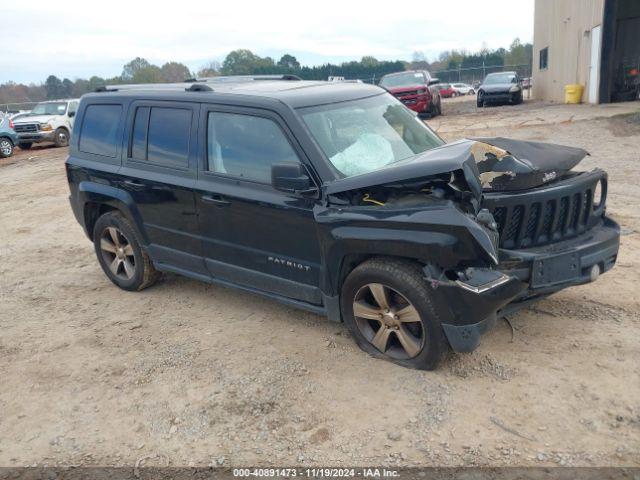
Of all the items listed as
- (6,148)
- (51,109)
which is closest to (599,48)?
(51,109)

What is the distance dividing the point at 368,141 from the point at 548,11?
86.8 ft

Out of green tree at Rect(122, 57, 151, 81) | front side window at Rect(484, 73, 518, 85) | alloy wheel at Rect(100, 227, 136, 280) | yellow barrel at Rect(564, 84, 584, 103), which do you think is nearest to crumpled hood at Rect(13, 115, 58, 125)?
alloy wheel at Rect(100, 227, 136, 280)

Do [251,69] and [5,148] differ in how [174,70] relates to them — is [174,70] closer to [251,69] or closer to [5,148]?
[251,69]

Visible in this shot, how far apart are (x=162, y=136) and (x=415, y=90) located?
15.3 m

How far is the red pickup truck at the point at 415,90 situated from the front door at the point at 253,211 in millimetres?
14714

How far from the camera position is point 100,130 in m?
5.33

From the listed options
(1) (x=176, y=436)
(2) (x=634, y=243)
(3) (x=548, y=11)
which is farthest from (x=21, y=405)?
(3) (x=548, y=11)

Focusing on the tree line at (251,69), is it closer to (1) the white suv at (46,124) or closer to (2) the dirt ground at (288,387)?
(1) the white suv at (46,124)

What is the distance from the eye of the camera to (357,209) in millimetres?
3631

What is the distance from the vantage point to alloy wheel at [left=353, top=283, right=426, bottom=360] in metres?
3.63

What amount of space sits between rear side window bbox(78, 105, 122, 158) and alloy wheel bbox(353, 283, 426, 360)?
2.92m

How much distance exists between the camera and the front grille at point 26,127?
20.1 m

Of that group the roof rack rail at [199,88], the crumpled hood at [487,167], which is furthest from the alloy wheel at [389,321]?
the roof rack rail at [199,88]

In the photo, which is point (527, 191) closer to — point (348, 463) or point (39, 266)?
point (348, 463)
